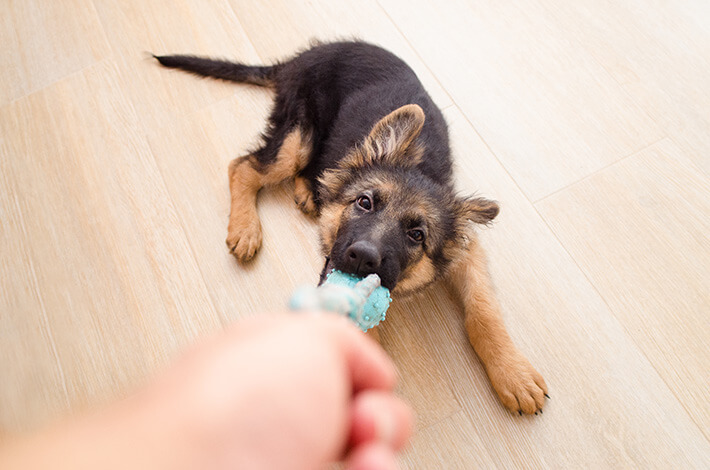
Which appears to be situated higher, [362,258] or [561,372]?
[362,258]

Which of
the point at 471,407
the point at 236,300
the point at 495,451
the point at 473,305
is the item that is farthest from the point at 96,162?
the point at 495,451

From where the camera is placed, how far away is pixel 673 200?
94.7 inches

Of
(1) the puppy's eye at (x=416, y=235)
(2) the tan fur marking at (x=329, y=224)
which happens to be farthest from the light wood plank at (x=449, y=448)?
(2) the tan fur marking at (x=329, y=224)

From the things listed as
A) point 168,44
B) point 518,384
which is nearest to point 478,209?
point 518,384

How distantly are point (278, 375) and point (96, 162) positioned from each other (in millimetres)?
2497

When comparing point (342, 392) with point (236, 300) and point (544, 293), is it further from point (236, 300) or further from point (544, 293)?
point (544, 293)

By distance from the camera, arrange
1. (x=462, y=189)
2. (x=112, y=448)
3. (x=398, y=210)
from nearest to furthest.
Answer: (x=112, y=448) → (x=398, y=210) → (x=462, y=189)

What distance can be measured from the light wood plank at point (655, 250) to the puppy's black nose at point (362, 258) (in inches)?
47.0

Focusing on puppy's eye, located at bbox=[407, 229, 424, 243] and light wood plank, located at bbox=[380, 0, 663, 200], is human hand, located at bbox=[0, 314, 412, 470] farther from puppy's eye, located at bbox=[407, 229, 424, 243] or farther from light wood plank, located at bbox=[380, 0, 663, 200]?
light wood plank, located at bbox=[380, 0, 663, 200]

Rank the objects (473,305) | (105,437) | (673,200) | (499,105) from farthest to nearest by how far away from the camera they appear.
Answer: (499,105), (673,200), (473,305), (105,437)

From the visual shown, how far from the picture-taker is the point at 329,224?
2035 millimetres

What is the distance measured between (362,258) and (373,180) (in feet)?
1.58

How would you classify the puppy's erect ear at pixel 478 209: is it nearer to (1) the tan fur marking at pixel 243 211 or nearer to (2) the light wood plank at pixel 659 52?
(1) the tan fur marking at pixel 243 211

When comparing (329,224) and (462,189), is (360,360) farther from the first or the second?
(462,189)
